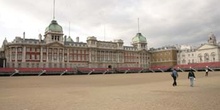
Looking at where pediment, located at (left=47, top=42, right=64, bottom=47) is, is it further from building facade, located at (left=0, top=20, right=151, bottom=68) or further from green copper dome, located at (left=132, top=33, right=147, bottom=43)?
green copper dome, located at (left=132, top=33, right=147, bottom=43)

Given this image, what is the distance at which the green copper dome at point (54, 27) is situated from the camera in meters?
93.3

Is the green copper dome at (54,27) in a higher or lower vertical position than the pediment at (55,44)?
higher

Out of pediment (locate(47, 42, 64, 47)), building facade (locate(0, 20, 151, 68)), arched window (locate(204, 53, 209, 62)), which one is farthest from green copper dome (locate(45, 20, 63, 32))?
arched window (locate(204, 53, 209, 62))

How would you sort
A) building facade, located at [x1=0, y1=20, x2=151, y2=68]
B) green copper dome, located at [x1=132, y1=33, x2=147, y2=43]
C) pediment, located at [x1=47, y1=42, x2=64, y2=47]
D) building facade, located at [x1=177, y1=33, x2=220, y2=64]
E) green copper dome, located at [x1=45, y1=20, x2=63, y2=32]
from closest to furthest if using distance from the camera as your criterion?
building facade, located at [x1=0, y1=20, x2=151, y2=68], pediment, located at [x1=47, y1=42, x2=64, y2=47], green copper dome, located at [x1=45, y1=20, x2=63, y2=32], building facade, located at [x1=177, y1=33, x2=220, y2=64], green copper dome, located at [x1=132, y1=33, x2=147, y2=43]

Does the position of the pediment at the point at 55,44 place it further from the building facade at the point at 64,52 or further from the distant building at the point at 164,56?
the distant building at the point at 164,56

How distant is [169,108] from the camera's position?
10.5 metres

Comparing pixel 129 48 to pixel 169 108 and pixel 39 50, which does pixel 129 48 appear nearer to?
pixel 39 50

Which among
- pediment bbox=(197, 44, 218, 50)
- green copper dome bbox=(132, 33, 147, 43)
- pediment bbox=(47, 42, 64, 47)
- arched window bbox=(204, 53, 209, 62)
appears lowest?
arched window bbox=(204, 53, 209, 62)

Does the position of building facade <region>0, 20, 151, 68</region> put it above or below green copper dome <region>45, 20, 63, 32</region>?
below

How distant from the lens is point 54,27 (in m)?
95.1

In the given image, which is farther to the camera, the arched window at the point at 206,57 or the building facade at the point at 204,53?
the arched window at the point at 206,57

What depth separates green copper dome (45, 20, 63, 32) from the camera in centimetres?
9331

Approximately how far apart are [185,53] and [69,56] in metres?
63.7

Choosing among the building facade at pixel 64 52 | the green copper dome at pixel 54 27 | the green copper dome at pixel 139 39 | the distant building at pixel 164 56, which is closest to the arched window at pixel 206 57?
the distant building at pixel 164 56
